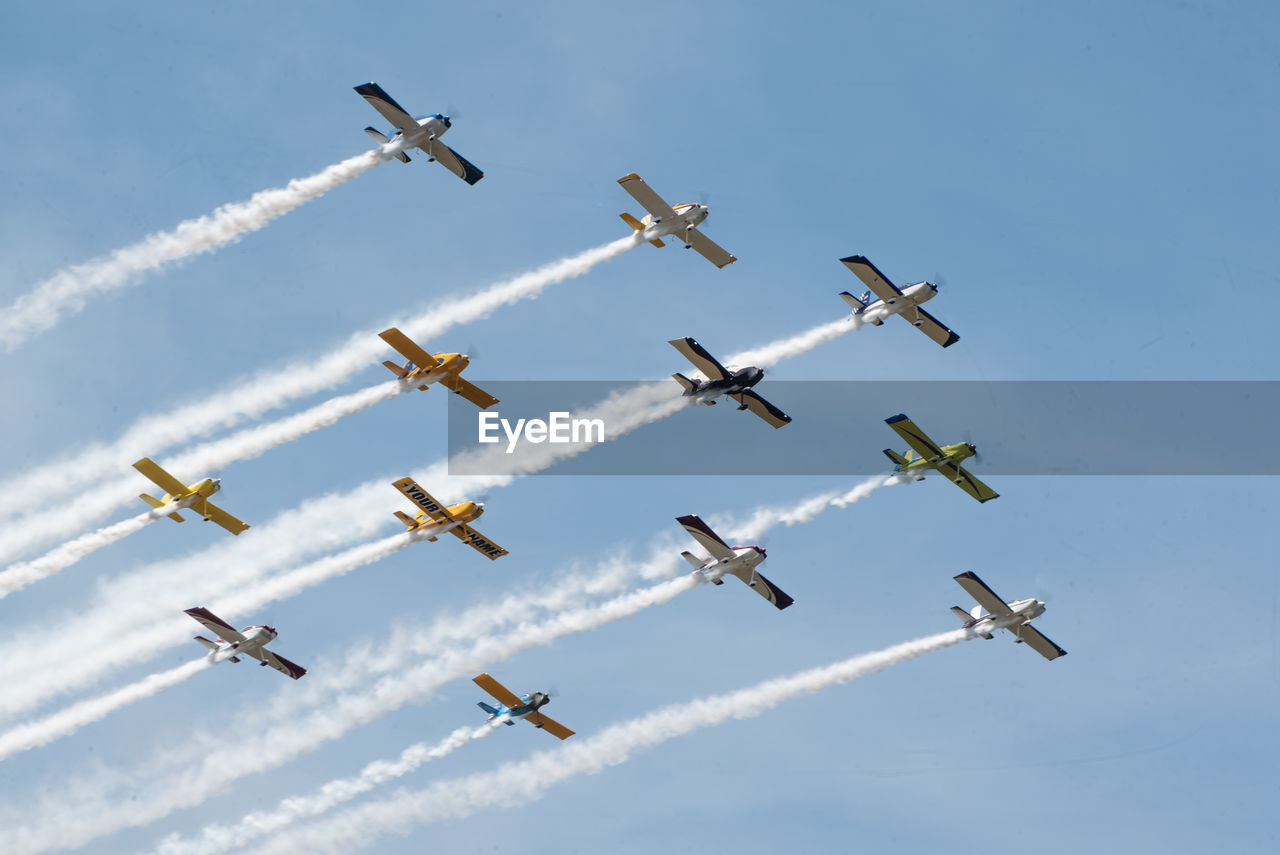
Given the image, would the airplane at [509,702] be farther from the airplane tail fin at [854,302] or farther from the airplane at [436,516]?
the airplane tail fin at [854,302]

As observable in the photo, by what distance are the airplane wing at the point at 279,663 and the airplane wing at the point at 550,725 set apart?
47.6 ft

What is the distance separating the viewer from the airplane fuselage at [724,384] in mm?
80250

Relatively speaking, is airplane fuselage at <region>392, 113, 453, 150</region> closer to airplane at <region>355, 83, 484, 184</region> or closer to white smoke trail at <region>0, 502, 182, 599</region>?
airplane at <region>355, 83, 484, 184</region>

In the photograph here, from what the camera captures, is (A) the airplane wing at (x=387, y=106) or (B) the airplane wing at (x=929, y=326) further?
(B) the airplane wing at (x=929, y=326)

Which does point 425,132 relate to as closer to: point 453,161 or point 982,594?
point 453,161

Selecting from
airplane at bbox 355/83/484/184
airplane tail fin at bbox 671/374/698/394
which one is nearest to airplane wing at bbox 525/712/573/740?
airplane tail fin at bbox 671/374/698/394

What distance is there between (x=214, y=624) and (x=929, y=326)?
4556cm

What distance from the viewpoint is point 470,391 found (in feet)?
268

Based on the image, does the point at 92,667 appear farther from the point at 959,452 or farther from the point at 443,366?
the point at 959,452

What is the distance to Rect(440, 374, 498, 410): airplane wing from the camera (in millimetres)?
80812

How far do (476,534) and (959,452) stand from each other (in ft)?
96.0

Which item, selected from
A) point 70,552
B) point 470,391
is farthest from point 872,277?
point 70,552

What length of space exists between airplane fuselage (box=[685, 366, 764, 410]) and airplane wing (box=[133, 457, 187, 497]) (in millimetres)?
29239

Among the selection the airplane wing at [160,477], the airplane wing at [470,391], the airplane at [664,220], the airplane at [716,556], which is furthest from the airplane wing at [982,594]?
the airplane wing at [160,477]
